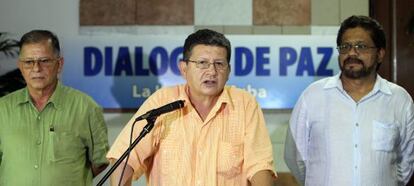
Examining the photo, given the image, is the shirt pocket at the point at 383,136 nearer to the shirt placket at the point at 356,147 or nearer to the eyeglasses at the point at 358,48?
the shirt placket at the point at 356,147

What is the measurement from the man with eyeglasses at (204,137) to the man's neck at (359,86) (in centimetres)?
89

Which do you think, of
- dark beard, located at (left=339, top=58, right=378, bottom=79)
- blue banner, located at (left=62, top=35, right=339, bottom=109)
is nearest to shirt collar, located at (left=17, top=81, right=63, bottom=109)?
blue banner, located at (left=62, top=35, right=339, bottom=109)

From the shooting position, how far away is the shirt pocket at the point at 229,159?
6.31ft

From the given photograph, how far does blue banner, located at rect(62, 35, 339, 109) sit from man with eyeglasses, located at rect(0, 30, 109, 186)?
0.78m

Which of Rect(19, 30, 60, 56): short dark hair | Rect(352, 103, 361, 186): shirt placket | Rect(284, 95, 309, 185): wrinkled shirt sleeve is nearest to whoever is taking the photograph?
Rect(352, 103, 361, 186): shirt placket

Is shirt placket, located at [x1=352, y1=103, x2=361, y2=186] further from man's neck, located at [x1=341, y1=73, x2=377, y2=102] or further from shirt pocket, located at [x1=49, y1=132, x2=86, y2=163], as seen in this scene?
shirt pocket, located at [x1=49, y1=132, x2=86, y2=163]

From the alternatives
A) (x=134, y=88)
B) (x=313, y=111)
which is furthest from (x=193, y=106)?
(x=134, y=88)

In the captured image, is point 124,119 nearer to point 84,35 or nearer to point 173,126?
point 84,35

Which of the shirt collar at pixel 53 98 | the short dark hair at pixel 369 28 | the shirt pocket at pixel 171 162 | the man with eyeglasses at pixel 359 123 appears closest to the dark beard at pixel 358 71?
the man with eyeglasses at pixel 359 123

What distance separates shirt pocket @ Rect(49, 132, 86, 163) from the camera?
8.99 ft

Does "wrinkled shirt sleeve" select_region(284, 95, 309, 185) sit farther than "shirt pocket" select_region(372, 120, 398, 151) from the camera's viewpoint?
Yes

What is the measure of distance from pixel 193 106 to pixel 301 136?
1.00 m

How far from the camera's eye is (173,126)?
6.59ft

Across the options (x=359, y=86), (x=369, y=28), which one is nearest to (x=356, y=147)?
(x=359, y=86)
